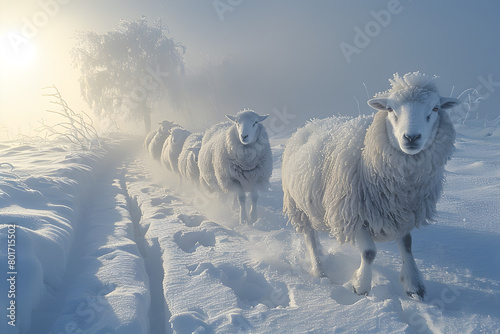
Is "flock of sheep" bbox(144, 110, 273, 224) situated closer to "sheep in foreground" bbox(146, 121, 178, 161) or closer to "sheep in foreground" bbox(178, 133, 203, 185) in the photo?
"sheep in foreground" bbox(178, 133, 203, 185)

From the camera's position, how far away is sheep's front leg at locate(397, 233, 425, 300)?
1937mm

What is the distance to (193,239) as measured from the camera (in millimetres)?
3260

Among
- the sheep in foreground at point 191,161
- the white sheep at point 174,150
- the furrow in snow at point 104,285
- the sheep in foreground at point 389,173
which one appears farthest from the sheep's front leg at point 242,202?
the white sheep at point 174,150

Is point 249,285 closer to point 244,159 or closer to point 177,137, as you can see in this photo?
point 244,159

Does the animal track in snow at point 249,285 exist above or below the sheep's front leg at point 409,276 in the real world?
below

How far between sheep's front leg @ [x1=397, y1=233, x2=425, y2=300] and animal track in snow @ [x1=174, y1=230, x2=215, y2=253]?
6.38 feet

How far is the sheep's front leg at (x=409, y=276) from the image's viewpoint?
6.35 feet

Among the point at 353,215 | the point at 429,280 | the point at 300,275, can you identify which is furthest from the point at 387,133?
the point at 300,275

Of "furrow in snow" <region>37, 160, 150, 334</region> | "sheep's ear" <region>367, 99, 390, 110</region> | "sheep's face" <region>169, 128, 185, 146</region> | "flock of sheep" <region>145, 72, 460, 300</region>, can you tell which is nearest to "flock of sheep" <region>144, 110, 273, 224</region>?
"flock of sheep" <region>145, 72, 460, 300</region>

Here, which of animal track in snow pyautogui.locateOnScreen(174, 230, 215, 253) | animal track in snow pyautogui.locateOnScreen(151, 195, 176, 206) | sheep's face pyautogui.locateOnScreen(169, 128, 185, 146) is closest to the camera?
animal track in snow pyautogui.locateOnScreen(174, 230, 215, 253)

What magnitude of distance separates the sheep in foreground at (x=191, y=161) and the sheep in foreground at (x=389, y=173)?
14.0 ft

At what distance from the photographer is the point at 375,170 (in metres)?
2.00

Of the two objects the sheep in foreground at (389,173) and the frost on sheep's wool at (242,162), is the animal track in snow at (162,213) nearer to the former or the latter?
the frost on sheep's wool at (242,162)

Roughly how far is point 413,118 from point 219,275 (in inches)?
73.9
